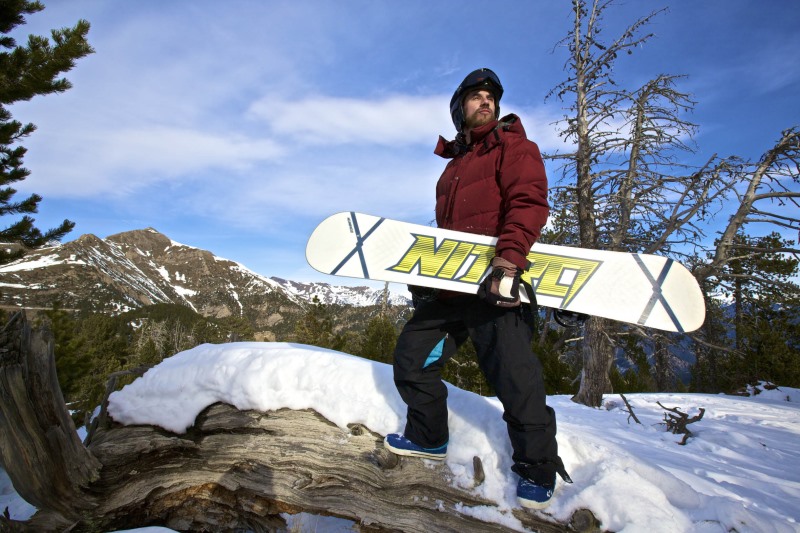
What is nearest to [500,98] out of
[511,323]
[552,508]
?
[511,323]

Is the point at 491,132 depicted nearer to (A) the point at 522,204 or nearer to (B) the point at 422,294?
(A) the point at 522,204

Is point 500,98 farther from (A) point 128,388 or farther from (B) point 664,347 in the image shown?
(B) point 664,347

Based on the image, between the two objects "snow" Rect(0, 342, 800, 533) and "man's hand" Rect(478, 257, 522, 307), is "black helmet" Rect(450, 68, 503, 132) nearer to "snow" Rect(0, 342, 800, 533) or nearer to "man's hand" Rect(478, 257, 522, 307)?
"man's hand" Rect(478, 257, 522, 307)

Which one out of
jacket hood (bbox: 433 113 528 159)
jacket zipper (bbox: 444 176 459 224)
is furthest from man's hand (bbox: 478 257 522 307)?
jacket hood (bbox: 433 113 528 159)

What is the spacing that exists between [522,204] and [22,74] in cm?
1302

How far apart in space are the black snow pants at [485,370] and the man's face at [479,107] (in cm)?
123

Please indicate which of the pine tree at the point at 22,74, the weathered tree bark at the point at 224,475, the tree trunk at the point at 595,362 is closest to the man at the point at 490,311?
the weathered tree bark at the point at 224,475

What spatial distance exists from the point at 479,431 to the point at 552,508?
1.84 ft

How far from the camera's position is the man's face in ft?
8.38

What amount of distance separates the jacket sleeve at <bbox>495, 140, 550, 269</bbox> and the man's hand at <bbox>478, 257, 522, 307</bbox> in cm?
4

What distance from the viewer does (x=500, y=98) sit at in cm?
265

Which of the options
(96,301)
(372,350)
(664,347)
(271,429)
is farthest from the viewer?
(96,301)

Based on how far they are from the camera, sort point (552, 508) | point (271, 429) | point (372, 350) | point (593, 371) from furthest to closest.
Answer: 1. point (372, 350)
2. point (593, 371)
3. point (271, 429)
4. point (552, 508)

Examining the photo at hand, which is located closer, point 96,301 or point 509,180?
point 509,180
